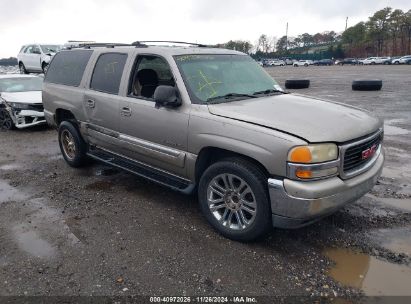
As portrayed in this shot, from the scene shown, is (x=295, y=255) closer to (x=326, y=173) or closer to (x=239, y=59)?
(x=326, y=173)

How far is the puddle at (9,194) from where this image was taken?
5.00 meters

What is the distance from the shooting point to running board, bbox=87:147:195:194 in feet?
13.8

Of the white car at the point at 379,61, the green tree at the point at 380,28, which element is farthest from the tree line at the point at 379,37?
the white car at the point at 379,61

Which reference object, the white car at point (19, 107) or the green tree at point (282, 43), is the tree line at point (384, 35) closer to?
the green tree at point (282, 43)

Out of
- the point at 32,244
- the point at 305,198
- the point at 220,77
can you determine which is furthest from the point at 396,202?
the point at 32,244

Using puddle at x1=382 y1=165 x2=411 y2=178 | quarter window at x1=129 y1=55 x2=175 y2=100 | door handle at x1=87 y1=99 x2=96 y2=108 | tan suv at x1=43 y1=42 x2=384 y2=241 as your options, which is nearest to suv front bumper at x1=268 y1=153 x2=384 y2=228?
tan suv at x1=43 y1=42 x2=384 y2=241

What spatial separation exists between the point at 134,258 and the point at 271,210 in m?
1.36

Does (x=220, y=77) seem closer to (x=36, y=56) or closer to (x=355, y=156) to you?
(x=355, y=156)

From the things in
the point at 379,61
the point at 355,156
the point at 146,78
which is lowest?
the point at 355,156

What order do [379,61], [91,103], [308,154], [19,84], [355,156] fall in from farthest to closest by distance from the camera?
[379,61] < [19,84] < [91,103] < [355,156] < [308,154]

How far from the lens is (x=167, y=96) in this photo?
395 centimetres

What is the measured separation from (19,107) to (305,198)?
841 centimetres

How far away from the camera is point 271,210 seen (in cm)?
339

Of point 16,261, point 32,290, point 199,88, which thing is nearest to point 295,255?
point 199,88
